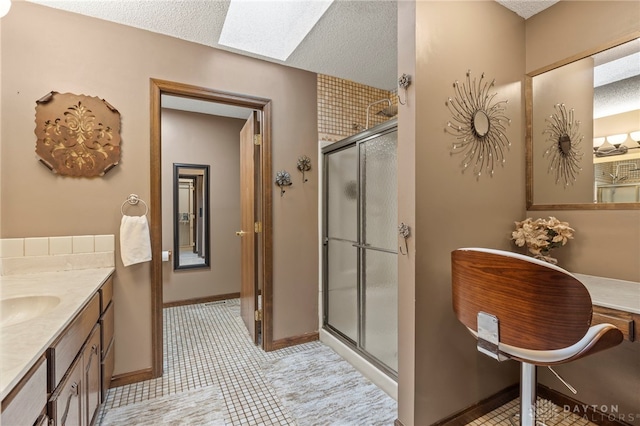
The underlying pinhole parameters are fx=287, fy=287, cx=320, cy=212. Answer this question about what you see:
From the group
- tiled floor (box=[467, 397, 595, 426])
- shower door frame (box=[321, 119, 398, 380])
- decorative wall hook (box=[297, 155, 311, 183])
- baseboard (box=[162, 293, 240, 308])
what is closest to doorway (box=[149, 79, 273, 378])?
decorative wall hook (box=[297, 155, 311, 183])

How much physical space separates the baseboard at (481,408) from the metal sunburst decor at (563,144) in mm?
1337

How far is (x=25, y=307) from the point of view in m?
1.27

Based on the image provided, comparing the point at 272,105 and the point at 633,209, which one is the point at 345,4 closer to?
the point at 272,105

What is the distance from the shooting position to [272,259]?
2.46 m

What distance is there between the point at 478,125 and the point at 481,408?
164 centimetres

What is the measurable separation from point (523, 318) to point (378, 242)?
1.12 m

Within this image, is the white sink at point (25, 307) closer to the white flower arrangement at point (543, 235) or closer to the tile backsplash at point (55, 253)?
the tile backsplash at point (55, 253)

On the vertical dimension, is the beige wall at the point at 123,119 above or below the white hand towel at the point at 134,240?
above

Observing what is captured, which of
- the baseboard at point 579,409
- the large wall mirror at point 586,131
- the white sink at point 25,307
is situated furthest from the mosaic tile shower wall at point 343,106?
the baseboard at point 579,409

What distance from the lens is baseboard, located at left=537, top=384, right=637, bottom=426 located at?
1540mm

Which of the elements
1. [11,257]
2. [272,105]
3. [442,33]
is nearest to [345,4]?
[442,33]

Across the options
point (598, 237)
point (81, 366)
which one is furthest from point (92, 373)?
point (598, 237)

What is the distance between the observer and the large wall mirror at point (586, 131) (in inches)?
59.3

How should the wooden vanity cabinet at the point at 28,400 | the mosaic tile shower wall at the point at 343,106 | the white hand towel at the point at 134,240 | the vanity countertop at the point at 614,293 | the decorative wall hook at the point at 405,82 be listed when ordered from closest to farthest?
the wooden vanity cabinet at the point at 28,400, the vanity countertop at the point at 614,293, the decorative wall hook at the point at 405,82, the white hand towel at the point at 134,240, the mosaic tile shower wall at the point at 343,106
